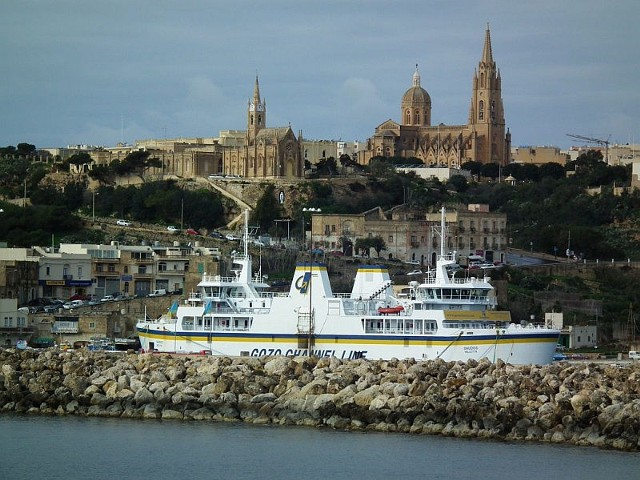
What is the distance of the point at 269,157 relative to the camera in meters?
116

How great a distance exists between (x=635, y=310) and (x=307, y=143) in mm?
58329

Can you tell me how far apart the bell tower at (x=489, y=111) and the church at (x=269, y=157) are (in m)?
24.9

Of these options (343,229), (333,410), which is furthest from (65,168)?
(333,410)

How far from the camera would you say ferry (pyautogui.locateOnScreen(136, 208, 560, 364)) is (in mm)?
57188

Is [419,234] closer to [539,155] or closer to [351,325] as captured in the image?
[351,325]

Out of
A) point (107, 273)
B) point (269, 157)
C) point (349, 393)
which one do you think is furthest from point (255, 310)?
point (269, 157)

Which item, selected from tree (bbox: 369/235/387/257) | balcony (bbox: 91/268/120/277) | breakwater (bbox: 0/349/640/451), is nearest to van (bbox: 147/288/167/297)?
balcony (bbox: 91/268/120/277)

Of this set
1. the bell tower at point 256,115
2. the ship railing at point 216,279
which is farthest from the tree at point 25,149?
the ship railing at point 216,279

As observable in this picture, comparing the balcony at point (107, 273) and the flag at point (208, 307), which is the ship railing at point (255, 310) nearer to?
the flag at point (208, 307)

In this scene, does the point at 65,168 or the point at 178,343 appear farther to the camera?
Result: the point at 65,168

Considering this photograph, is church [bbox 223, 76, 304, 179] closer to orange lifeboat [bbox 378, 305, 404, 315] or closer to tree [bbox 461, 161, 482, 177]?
tree [bbox 461, 161, 482, 177]

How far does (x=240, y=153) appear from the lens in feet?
387

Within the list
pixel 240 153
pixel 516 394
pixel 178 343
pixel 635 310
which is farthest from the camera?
pixel 240 153

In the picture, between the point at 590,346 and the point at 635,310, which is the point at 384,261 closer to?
the point at 635,310
